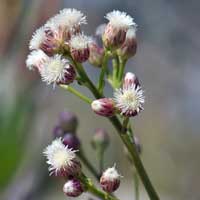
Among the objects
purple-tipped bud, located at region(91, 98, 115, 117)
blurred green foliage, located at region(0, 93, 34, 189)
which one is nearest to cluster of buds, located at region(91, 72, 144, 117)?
purple-tipped bud, located at region(91, 98, 115, 117)

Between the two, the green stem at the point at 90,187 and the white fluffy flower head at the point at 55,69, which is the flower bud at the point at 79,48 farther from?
the green stem at the point at 90,187

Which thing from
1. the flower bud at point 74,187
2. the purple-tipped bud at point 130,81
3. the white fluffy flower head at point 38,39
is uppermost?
the white fluffy flower head at point 38,39

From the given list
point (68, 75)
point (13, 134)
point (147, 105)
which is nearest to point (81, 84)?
point (68, 75)

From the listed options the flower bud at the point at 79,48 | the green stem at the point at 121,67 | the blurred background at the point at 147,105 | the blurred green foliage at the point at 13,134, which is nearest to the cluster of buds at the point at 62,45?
the flower bud at the point at 79,48

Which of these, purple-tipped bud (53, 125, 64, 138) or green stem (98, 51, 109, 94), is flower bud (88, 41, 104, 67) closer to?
green stem (98, 51, 109, 94)

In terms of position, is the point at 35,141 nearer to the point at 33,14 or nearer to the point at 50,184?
the point at 33,14

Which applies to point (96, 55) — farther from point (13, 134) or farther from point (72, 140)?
point (13, 134)
